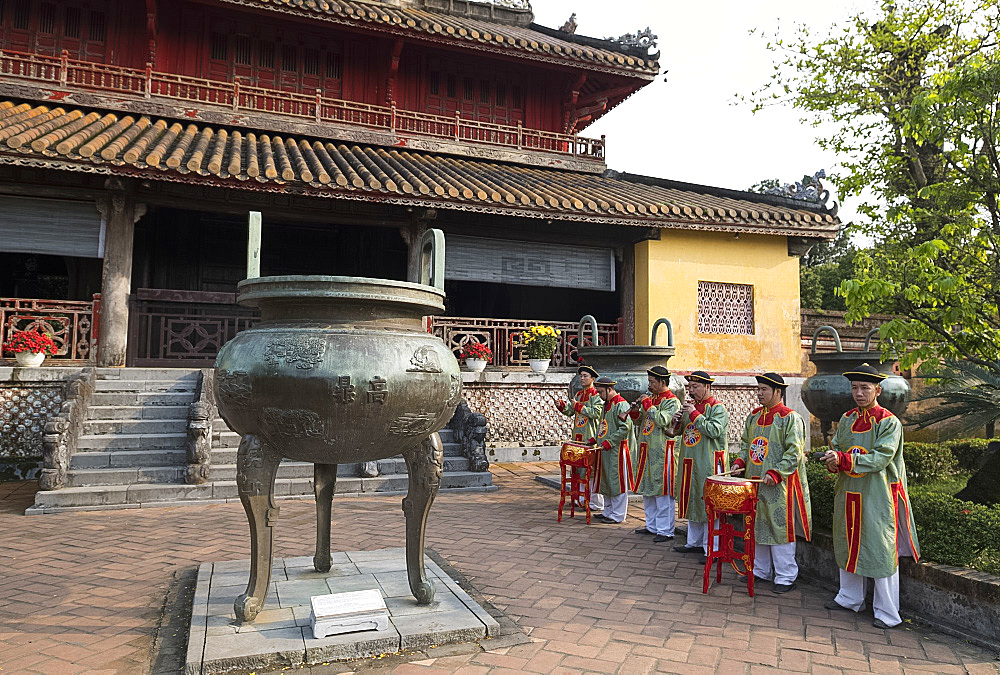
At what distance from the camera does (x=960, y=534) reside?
13.7 ft

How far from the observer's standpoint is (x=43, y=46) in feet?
35.6

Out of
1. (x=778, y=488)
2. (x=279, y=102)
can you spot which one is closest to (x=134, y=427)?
(x=279, y=102)

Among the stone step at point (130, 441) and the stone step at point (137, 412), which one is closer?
the stone step at point (130, 441)

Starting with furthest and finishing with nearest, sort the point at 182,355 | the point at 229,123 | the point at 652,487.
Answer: the point at 229,123, the point at 182,355, the point at 652,487

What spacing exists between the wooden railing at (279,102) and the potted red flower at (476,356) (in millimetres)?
4396

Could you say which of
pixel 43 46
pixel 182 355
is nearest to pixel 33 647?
pixel 182 355

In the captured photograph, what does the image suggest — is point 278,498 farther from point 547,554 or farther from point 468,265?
point 468,265

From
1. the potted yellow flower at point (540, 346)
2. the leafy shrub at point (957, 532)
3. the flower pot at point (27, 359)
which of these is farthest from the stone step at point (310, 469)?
the leafy shrub at point (957, 532)

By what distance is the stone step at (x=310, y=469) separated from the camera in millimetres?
7281

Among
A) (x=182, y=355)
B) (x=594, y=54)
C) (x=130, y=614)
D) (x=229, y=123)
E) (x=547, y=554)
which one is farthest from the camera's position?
(x=594, y=54)

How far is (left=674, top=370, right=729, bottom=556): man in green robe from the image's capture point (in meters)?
5.38

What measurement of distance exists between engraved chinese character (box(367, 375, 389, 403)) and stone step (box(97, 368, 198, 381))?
644 cm

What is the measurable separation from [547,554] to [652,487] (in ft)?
4.29

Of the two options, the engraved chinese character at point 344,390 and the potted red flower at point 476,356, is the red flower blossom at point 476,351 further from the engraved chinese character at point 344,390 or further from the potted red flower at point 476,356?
the engraved chinese character at point 344,390
